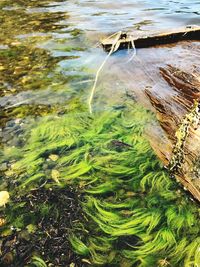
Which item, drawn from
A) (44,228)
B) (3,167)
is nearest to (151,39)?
(3,167)

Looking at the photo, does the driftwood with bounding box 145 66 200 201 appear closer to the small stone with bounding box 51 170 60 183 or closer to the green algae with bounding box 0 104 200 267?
the green algae with bounding box 0 104 200 267

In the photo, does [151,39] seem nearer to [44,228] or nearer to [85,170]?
[85,170]

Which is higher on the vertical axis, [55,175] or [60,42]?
[60,42]

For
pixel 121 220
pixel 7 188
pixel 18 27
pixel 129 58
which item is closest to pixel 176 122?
pixel 121 220

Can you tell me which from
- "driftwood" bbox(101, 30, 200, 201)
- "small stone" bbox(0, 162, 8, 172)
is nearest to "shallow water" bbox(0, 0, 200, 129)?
"driftwood" bbox(101, 30, 200, 201)

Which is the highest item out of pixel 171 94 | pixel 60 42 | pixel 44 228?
pixel 171 94
